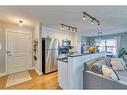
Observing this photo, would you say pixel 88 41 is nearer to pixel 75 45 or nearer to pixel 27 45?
pixel 75 45

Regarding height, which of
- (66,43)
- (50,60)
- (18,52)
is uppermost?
(66,43)

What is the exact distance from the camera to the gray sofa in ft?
6.62

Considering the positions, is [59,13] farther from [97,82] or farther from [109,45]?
[109,45]

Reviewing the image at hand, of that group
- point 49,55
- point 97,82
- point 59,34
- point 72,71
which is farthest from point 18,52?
point 97,82

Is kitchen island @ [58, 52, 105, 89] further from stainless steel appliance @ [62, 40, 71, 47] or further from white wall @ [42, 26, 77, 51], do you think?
stainless steel appliance @ [62, 40, 71, 47]

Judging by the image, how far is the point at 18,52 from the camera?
202 inches

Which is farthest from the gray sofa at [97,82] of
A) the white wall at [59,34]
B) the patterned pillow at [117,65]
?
the white wall at [59,34]

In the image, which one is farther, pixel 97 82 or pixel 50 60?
pixel 50 60

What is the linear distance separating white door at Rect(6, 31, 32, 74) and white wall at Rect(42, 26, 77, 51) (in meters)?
0.77

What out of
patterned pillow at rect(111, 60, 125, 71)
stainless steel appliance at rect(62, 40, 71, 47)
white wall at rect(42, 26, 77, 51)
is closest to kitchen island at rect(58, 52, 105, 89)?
patterned pillow at rect(111, 60, 125, 71)

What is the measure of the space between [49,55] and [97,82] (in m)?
2.87

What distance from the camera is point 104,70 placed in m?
2.49

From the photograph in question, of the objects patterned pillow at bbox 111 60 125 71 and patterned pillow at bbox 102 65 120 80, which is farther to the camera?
patterned pillow at bbox 111 60 125 71
